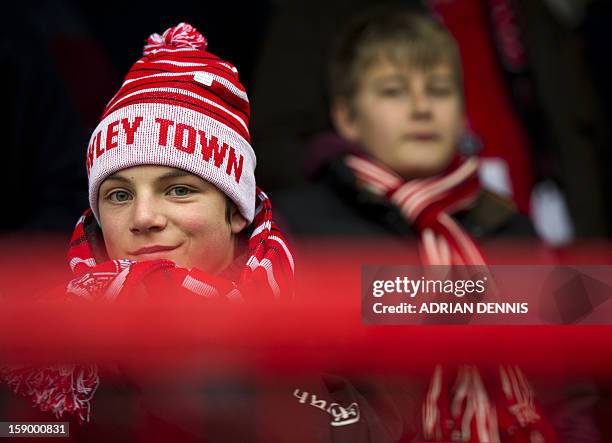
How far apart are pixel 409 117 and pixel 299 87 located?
1.44 ft

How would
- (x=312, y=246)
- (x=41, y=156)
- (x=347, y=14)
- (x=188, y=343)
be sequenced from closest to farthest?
(x=188, y=343)
(x=41, y=156)
(x=312, y=246)
(x=347, y=14)

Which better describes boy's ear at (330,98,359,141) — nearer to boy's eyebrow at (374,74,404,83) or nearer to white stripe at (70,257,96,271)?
boy's eyebrow at (374,74,404,83)

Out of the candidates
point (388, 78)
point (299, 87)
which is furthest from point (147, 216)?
point (299, 87)

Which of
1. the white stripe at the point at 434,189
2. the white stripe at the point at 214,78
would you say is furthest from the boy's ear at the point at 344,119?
the white stripe at the point at 214,78

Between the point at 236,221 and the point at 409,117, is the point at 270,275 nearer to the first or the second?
the point at 236,221

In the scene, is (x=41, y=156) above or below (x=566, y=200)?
below

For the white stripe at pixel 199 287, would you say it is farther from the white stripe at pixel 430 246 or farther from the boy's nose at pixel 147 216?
the white stripe at pixel 430 246

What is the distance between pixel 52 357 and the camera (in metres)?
0.96

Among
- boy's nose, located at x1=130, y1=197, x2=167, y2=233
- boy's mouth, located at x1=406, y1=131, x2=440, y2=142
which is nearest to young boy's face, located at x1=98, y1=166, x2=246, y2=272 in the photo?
boy's nose, located at x1=130, y1=197, x2=167, y2=233

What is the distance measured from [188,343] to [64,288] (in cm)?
15

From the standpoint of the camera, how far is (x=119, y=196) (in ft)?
3.54

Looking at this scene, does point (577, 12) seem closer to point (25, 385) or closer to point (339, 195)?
point (339, 195)

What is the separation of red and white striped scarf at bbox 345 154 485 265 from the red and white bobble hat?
1.39ft

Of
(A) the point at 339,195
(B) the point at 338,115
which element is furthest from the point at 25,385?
(B) the point at 338,115
